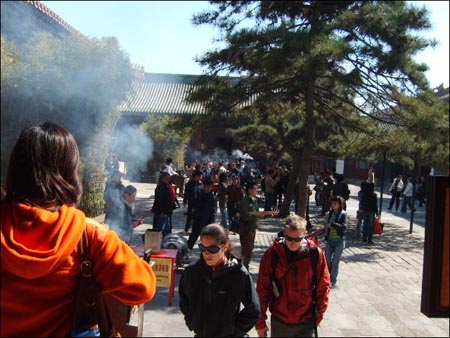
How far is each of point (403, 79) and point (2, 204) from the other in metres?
8.78

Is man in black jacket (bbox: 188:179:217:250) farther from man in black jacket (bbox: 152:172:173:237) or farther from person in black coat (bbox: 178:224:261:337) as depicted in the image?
person in black coat (bbox: 178:224:261:337)

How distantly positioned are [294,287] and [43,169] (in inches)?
81.0

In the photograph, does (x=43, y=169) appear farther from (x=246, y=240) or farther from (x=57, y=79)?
(x=57, y=79)

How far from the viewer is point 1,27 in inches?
360

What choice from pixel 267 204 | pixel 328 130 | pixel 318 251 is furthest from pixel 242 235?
pixel 328 130

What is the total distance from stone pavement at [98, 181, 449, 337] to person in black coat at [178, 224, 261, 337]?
1.88 metres

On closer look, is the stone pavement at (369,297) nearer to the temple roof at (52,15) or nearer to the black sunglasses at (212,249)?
the black sunglasses at (212,249)

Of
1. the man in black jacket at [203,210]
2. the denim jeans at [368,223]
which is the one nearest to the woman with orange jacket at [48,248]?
the man in black jacket at [203,210]

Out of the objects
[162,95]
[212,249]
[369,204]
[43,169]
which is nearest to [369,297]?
[212,249]

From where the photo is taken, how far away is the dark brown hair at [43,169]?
4.63ft

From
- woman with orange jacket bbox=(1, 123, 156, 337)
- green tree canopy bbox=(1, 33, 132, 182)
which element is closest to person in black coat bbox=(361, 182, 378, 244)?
green tree canopy bbox=(1, 33, 132, 182)

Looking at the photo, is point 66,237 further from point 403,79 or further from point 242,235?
point 403,79

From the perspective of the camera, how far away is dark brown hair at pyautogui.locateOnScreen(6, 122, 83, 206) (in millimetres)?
1410

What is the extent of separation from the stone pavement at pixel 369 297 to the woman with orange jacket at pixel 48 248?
3240 millimetres
